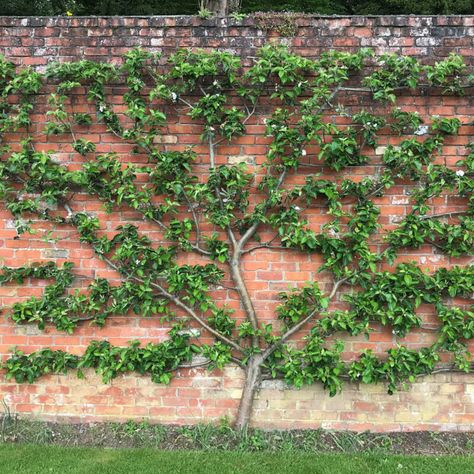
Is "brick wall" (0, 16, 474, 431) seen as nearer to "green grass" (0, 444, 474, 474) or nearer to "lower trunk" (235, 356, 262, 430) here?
"lower trunk" (235, 356, 262, 430)

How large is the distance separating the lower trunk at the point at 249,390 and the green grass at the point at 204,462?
289 millimetres

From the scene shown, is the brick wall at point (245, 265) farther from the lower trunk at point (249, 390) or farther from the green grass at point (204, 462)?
the green grass at point (204, 462)

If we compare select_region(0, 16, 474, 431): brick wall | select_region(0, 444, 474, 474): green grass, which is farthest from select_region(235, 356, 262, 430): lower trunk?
select_region(0, 444, 474, 474): green grass

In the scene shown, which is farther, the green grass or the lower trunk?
the lower trunk

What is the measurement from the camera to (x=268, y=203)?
3369 mm

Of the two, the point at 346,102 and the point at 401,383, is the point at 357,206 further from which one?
the point at 401,383

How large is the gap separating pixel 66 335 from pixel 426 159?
116 inches

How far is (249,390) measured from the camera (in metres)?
3.50

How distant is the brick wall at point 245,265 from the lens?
11.2ft

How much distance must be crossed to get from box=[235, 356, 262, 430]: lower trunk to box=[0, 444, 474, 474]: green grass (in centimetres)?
29

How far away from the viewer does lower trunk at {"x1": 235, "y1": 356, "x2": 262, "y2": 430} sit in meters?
3.49

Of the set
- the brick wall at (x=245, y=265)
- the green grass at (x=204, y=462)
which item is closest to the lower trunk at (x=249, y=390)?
the brick wall at (x=245, y=265)

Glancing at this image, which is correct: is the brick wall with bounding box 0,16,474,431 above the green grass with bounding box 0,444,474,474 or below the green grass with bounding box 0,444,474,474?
above

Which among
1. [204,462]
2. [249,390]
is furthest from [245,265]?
[204,462]
